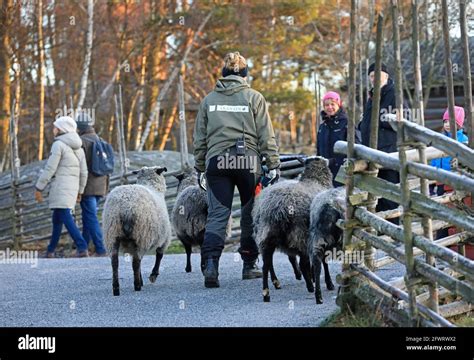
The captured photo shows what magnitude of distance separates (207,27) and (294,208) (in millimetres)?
19115

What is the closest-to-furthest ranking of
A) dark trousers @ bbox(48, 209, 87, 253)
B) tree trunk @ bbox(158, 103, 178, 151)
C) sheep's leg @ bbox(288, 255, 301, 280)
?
sheep's leg @ bbox(288, 255, 301, 280), dark trousers @ bbox(48, 209, 87, 253), tree trunk @ bbox(158, 103, 178, 151)

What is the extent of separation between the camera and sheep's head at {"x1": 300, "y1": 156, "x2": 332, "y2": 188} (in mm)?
8453

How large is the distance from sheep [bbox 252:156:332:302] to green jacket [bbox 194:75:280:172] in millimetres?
530

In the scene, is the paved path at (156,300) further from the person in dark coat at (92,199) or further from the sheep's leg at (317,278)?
the person in dark coat at (92,199)

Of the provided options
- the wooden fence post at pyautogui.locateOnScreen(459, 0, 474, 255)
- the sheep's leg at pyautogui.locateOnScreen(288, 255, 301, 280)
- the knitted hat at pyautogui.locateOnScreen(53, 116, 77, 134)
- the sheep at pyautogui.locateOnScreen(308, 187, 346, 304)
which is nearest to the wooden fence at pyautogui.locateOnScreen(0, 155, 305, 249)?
the knitted hat at pyautogui.locateOnScreen(53, 116, 77, 134)

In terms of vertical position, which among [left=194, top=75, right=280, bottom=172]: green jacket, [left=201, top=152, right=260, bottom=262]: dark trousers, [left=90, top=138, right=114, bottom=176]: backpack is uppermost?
[left=194, top=75, right=280, bottom=172]: green jacket

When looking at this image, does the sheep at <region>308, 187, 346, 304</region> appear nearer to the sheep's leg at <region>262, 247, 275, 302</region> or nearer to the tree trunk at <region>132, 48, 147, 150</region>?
the sheep's leg at <region>262, 247, 275, 302</region>

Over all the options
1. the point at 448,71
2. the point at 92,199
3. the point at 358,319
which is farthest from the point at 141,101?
the point at 358,319

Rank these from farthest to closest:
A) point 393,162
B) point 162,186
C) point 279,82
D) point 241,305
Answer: point 279,82 → point 162,186 → point 241,305 → point 393,162


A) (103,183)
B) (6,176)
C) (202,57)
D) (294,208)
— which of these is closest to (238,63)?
(294,208)

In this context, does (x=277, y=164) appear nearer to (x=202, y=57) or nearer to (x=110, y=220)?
(x=110, y=220)

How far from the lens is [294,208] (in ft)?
25.8

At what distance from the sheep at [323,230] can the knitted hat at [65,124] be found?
5605 millimetres

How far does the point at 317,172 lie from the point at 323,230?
1.07 m
